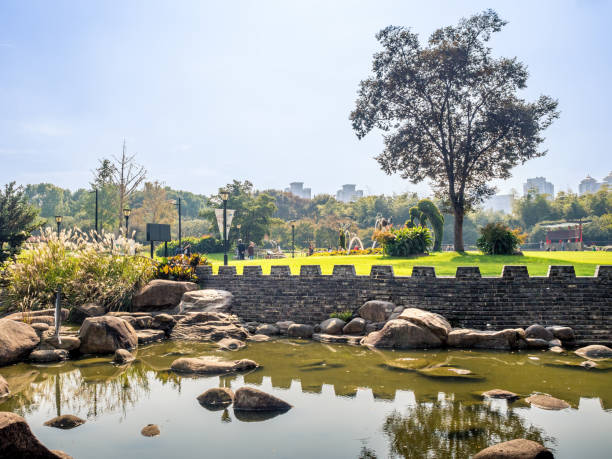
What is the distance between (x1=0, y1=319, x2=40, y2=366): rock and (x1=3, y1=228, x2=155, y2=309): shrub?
9.53 ft

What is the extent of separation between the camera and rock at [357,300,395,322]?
40.7ft

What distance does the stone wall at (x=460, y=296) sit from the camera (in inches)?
438

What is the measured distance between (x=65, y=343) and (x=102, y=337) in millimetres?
789

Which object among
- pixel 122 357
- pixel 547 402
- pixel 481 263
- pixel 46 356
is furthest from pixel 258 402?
pixel 481 263

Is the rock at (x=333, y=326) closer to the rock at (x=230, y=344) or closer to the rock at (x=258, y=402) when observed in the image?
the rock at (x=230, y=344)

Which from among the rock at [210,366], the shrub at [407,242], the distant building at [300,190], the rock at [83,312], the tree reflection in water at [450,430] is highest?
the distant building at [300,190]

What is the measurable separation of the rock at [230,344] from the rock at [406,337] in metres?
3.16

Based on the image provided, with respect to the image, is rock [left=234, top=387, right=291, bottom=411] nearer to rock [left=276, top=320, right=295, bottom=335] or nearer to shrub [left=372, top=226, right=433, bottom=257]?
rock [left=276, top=320, right=295, bottom=335]

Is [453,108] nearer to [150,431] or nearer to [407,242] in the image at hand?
[407,242]

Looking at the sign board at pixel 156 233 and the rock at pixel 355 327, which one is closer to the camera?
the rock at pixel 355 327

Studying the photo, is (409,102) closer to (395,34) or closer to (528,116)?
(395,34)

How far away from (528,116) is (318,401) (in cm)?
2044

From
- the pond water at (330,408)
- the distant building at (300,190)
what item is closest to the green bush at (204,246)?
the pond water at (330,408)


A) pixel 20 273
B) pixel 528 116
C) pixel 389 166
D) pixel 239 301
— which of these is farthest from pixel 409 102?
pixel 20 273
